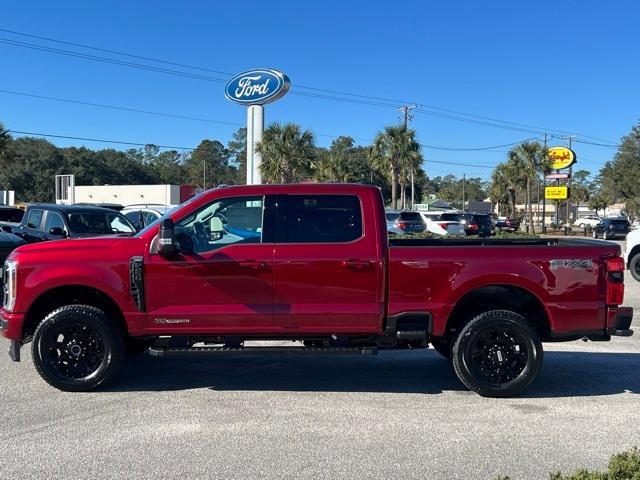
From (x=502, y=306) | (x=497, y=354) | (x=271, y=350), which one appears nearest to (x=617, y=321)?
(x=502, y=306)

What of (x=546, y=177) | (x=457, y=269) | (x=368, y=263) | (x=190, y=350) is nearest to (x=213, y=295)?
(x=190, y=350)

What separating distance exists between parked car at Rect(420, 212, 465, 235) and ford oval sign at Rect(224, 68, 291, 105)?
9.56 meters

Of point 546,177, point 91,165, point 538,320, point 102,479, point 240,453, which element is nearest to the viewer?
point 102,479

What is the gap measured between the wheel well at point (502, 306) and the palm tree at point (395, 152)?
4083 centimetres

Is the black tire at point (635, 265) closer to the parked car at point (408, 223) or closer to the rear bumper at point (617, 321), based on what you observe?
the rear bumper at point (617, 321)

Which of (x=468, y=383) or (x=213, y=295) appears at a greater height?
(x=213, y=295)

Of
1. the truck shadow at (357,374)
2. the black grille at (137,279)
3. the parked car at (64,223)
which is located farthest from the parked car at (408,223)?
the black grille at (137,279)

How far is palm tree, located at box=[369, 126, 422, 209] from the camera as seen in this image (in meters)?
47.1

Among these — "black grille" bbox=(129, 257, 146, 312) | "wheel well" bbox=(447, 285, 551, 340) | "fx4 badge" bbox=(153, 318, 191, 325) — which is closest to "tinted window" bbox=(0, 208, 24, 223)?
"black grille" bbox=(129, 257, 146, 312)

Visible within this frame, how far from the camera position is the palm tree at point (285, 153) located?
35.0 meters

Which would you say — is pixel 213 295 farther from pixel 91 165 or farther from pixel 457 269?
pixel 91 165

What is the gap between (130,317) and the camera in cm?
561

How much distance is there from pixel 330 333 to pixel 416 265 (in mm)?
1024

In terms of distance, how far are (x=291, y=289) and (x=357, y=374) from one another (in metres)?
1.55
